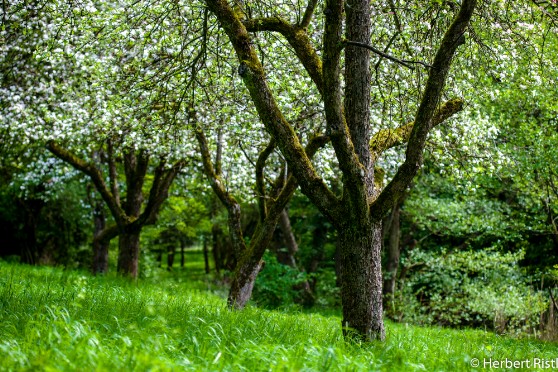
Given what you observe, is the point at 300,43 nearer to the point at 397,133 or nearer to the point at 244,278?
the point at 397,133

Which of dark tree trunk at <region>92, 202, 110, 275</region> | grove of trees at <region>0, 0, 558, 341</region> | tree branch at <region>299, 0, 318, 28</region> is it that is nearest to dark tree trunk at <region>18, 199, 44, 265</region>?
grove of trees at <region>0, 0, 558, 341</region>

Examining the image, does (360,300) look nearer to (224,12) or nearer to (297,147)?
(297,147)

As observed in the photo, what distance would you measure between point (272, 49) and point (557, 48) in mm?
7299

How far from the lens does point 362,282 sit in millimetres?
6770

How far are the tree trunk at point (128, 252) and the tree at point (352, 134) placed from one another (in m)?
11.0

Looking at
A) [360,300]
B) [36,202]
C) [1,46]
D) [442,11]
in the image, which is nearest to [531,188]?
[442,11]

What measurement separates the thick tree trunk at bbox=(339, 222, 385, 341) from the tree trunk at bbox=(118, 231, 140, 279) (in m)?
11.2

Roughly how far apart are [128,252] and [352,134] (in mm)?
11472

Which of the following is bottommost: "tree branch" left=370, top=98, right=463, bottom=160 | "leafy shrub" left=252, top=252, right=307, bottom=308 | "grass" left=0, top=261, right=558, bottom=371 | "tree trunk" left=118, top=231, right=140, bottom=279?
"leafy shrub" left=252, top=252, right=307, bottom=308

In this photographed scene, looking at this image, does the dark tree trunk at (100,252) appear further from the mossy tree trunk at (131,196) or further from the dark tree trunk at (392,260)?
the dark tree trunk at (392,260)

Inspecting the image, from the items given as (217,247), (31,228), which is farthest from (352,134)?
(217,247)

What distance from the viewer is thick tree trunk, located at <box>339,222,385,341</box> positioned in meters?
6.76

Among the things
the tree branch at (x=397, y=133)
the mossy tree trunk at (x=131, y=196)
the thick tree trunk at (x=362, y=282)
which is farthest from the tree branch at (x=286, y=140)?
the mossy tree trunk at (x=131, y=196)

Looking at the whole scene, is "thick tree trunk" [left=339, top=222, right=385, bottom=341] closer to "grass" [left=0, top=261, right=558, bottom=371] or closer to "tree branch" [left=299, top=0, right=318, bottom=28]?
"grass" [left=0, top=261, right=558, bottom=371]
